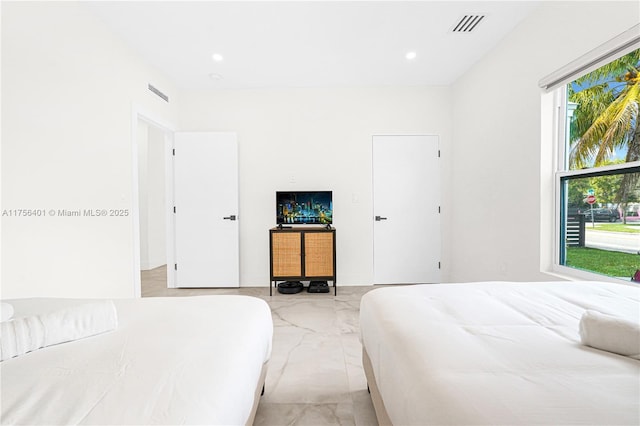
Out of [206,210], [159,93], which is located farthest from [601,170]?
[159,93]

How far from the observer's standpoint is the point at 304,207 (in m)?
4.10

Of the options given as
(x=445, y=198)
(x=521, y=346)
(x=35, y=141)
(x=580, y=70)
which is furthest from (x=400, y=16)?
(x=35, y=141)

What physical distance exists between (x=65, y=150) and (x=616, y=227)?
4035mm

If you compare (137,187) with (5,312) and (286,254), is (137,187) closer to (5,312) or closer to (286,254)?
(286,254)

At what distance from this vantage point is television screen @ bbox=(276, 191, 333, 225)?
408 centimetres

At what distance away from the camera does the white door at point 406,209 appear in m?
4.20

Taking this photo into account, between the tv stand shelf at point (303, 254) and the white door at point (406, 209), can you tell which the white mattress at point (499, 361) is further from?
the white door at point (406, 209)

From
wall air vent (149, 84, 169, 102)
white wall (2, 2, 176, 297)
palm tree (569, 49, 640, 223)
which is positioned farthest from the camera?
wall air vent (149, 84, 169, 102)

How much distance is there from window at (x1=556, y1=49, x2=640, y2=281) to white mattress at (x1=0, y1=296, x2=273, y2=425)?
8.38ft

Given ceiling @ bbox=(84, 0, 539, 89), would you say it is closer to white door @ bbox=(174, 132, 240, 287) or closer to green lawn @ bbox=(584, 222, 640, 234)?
white door @ bbox=(174, 132, 240, 287)

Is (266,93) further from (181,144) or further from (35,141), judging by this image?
(35,141)

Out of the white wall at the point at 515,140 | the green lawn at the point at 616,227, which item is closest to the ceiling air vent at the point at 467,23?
the white wall at the point at 515,140

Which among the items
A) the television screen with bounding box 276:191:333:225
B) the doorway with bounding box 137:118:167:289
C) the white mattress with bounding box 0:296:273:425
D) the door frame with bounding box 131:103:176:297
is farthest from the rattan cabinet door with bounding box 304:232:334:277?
the doorway with bounding box 137:118:167:289

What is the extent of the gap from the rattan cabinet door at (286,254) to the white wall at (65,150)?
5.05 feet
